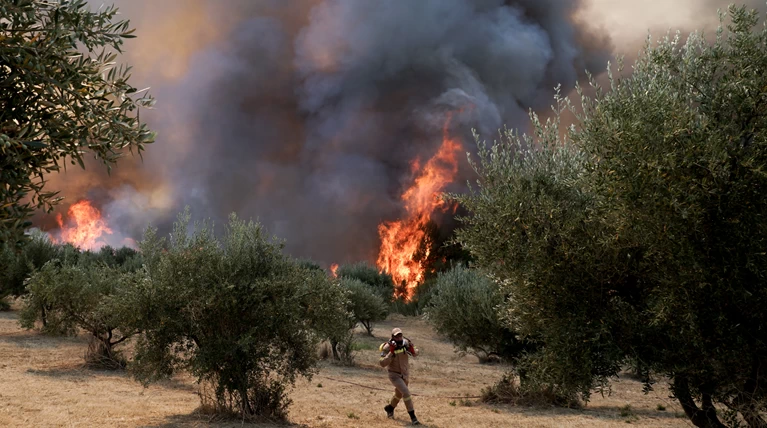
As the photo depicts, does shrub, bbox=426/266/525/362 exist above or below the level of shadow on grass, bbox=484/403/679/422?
above

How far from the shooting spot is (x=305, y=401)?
56.2 ft

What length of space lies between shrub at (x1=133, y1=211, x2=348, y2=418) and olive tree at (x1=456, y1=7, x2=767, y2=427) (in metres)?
5.50

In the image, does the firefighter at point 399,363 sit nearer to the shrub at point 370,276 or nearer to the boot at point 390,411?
the boot at point 390,411

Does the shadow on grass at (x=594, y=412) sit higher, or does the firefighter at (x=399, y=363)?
the firefighter at (x=399, y=363)

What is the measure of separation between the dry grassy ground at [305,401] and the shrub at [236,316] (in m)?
1.09

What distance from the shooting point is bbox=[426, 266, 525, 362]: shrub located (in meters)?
20.6

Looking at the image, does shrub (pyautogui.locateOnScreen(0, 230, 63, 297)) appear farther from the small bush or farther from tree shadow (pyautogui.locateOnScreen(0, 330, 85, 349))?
the small bush

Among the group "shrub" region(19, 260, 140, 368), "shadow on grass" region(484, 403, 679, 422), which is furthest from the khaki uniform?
"shrub" region(19, 260, 140, 368)

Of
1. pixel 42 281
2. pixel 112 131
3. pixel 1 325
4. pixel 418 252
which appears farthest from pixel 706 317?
pixel 418 252

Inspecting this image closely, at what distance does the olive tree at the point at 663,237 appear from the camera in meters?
6.67

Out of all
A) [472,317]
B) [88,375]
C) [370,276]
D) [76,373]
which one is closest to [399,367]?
[472,317]

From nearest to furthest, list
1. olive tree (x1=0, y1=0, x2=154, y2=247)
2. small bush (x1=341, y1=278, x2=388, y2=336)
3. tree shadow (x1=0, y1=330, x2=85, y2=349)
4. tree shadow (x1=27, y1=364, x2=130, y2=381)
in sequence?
olive tree (x1=0, y1=0, x2=154, y2=247) < tree shadow (x1=27, y1=364, x2=130, y2=381) < tree shadow (x1=0, y1=330, x2=85, y2=349) < small bush (x1=341, y1=278, x2=388, y2=336)

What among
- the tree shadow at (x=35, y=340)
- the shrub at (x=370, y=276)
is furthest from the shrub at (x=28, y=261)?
the shrub at (x=370, y=276)

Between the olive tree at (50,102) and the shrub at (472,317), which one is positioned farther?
the shrub at (472,317)
